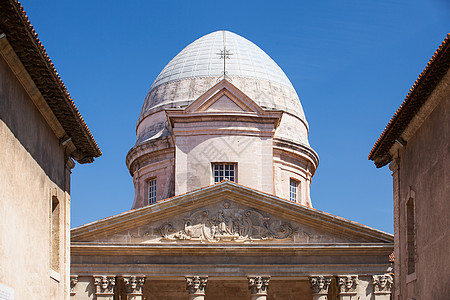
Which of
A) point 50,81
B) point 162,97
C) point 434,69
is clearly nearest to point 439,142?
point 434,69

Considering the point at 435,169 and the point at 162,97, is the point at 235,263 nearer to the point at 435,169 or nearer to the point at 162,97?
the point at 162,97

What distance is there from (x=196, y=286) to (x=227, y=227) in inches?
111

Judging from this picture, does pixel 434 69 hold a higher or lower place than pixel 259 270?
higher

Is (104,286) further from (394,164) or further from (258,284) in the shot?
(394,164)

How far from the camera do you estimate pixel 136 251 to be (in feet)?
129

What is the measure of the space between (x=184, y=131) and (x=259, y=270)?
10.6 meters

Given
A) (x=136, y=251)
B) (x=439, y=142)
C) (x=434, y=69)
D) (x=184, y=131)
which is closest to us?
(x=434, y=69)

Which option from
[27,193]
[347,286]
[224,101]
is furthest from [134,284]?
[27,193]

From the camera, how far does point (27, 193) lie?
20984 mm

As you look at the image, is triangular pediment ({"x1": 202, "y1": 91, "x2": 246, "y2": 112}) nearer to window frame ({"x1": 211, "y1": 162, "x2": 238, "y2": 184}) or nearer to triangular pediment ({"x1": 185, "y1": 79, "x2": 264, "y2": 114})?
triangular pediment ({"x1": 185, "y1": 79, "x2": 264, "y2": 114})

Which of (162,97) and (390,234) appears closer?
(390,234)

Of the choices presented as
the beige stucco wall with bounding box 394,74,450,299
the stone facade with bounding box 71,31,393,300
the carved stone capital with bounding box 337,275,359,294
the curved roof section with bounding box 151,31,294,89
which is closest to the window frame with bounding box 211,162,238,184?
the curved roof section with bounding box 151,31,294,89

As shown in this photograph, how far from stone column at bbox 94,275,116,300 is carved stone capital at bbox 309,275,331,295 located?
8.29m

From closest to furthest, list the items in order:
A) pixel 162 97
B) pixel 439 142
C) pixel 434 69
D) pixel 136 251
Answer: pixel 434 69 → pixel 439 142 → pixel 136 251 → pixel 162 97
